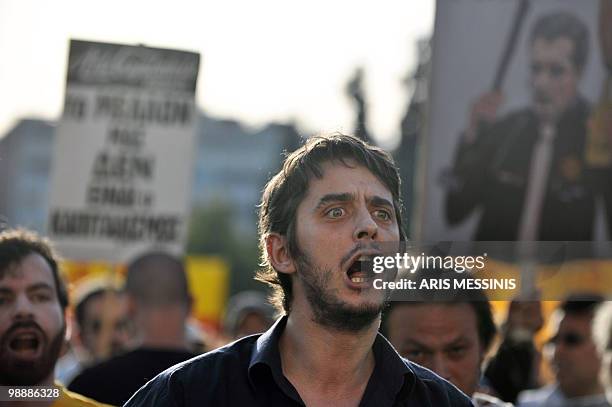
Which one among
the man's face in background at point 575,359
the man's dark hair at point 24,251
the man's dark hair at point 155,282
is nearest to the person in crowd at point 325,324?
the man's dark hair at point 24,251

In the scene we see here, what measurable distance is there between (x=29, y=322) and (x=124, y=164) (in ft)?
6.42

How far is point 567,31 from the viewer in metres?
5.52

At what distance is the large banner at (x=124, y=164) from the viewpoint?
5.64 m

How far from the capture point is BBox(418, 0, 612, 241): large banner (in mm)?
5387

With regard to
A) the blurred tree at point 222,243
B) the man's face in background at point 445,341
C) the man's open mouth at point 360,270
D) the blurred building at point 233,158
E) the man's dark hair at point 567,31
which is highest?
the blurred building at point 233,158

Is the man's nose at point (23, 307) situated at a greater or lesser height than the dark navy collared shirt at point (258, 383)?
greater

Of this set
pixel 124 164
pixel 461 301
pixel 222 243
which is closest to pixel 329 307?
pixel 461 301

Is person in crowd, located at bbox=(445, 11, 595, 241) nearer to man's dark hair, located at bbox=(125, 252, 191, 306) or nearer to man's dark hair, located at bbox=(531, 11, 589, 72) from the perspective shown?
man's dark hair, located at bbox=(531, 11, 589, 72)

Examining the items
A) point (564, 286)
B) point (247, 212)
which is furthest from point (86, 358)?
point (247, 212)

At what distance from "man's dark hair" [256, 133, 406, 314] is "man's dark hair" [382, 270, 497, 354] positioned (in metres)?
0.19

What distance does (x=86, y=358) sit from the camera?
29.4 feet

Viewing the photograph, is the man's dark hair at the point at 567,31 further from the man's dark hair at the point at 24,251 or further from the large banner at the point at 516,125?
the man's dark hair at the point at 24,251

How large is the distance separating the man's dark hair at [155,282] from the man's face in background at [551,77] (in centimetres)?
194

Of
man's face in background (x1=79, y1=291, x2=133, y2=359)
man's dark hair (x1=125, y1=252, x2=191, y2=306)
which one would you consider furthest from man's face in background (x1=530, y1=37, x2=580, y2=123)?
man's face in background (x1=79, y1=291, x2=133, y2=359)
